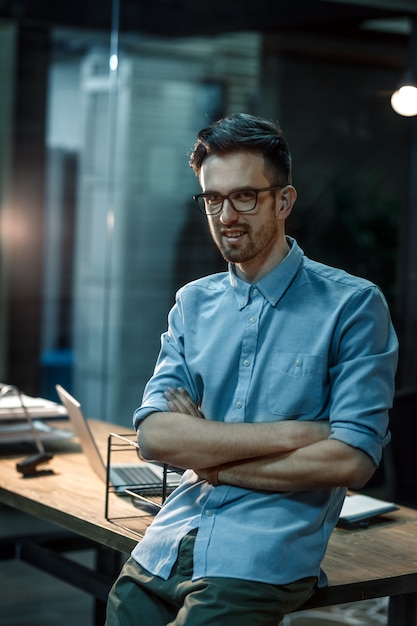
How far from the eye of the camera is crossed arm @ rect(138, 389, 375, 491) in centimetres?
191

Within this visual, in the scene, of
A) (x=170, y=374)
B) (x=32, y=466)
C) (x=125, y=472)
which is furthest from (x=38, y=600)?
(x=170, y=374)


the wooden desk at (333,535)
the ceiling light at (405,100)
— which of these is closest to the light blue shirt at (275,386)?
the wooden desk at (333,535)

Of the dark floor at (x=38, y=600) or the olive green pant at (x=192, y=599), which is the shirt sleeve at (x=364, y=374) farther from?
the dark floor at (x=38, y=600)

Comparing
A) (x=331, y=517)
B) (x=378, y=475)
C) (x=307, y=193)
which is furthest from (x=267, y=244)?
(x=307, y=193)

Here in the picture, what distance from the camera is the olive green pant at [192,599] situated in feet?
6.10

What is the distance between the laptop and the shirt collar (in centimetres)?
58

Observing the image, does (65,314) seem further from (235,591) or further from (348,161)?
(235,591)

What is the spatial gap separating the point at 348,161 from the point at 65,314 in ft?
5.27

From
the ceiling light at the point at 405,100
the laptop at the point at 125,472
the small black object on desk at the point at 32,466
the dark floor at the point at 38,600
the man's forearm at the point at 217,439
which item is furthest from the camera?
the ceiling light at the point at 405,100

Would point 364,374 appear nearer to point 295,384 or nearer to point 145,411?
point 295,384

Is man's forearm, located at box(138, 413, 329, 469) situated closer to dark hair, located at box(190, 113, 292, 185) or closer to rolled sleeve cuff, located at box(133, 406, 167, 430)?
rolled sleeve cuff, located at box(133, 406, 167, 430)

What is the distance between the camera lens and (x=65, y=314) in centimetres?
540

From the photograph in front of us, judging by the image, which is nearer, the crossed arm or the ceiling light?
the crossed arm

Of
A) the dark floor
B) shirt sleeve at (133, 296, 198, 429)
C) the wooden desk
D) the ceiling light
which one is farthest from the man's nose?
the ceiling light
